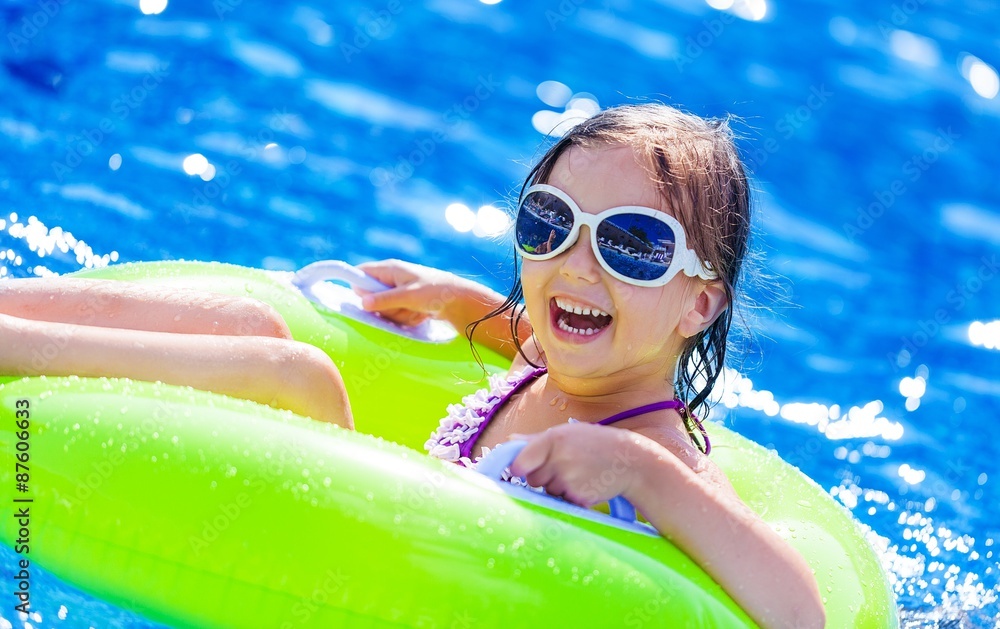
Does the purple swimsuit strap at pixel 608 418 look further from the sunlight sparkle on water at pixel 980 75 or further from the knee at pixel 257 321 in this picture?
the sunlight sparkle on water at pixel 980 75

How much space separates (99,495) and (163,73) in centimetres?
405

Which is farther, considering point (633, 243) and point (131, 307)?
point (131, 307)

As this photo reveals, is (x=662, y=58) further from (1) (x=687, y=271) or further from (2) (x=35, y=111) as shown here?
(1) (x=687, y=271)

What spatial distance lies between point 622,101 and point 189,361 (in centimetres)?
404

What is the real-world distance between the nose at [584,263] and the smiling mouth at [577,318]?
0.06 metres

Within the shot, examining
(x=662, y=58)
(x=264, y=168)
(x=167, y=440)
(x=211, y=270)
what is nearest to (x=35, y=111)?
(x=264, y=168)

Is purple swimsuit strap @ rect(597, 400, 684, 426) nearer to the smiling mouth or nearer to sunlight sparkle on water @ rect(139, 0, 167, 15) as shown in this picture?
the smiling mouth

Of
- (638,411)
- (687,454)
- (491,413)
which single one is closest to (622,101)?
(491,413)

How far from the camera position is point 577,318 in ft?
7.60

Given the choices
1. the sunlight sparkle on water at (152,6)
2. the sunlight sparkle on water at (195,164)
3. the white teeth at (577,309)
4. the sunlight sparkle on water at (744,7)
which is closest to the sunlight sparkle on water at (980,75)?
the sunlight sparkle on water at (744,7)

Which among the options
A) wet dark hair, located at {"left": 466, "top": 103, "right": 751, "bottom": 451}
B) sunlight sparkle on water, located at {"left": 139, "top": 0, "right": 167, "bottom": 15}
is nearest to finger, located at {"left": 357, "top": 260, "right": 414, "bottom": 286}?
wet dark hair, located at {"left": 466, "top": 103, "right": 751, "bottom": 451}

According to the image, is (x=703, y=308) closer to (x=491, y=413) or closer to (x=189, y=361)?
(x=491, y=413)

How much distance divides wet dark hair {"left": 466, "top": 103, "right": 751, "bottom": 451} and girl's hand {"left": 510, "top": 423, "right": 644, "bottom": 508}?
45cm

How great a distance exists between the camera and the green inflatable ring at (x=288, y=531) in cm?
185
